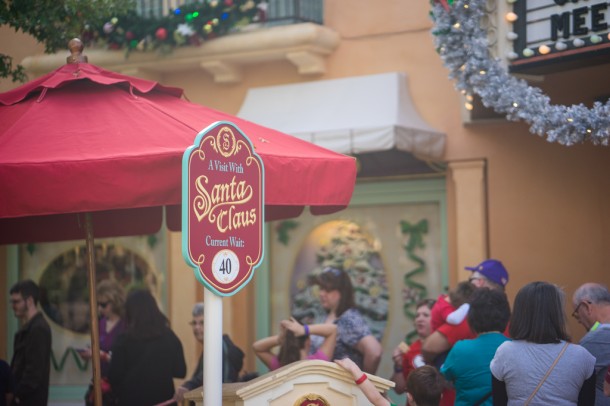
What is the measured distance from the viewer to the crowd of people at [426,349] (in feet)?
17.2

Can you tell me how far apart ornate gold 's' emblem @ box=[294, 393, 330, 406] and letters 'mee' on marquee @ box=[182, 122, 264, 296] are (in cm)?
79

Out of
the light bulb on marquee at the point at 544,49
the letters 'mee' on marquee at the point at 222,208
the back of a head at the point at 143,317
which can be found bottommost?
the back of a head at the point at 143,317

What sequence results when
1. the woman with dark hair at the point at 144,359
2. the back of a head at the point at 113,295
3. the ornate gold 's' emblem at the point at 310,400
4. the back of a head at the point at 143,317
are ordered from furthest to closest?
1. the back of a head at the point at 113,295
2. the back of a head at the point at 143,317
3. the woman with dark hair at the point at 144,359
4. the ornate gold 's' emblem at the point at 310,400

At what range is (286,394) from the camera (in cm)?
555

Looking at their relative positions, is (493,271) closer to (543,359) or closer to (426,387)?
(426,387)

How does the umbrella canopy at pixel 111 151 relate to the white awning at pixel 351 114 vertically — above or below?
below

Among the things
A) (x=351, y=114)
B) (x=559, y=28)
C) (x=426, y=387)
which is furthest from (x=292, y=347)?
(x=351, y=114)

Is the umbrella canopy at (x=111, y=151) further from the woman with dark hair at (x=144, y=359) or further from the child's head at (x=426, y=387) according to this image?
the woman with dark hair at (x=144, y=359)

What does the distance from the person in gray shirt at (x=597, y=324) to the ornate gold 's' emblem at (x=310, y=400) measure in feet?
4.96

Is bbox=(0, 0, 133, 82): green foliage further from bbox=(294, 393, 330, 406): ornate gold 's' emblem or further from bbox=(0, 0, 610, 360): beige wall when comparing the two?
bbox=(294, 393, 330, 406): ornate gold 's' emblem

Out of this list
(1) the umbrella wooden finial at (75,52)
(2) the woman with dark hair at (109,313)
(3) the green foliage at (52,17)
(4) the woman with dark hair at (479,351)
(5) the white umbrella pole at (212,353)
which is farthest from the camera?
(2) the woman with dark hair at (109,313)

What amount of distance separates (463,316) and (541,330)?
184 centimetres

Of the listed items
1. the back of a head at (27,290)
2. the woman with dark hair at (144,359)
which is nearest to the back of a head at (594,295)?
the woman with dark hair at (144,359)

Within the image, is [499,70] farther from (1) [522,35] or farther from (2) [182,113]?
(2) [182,113]
